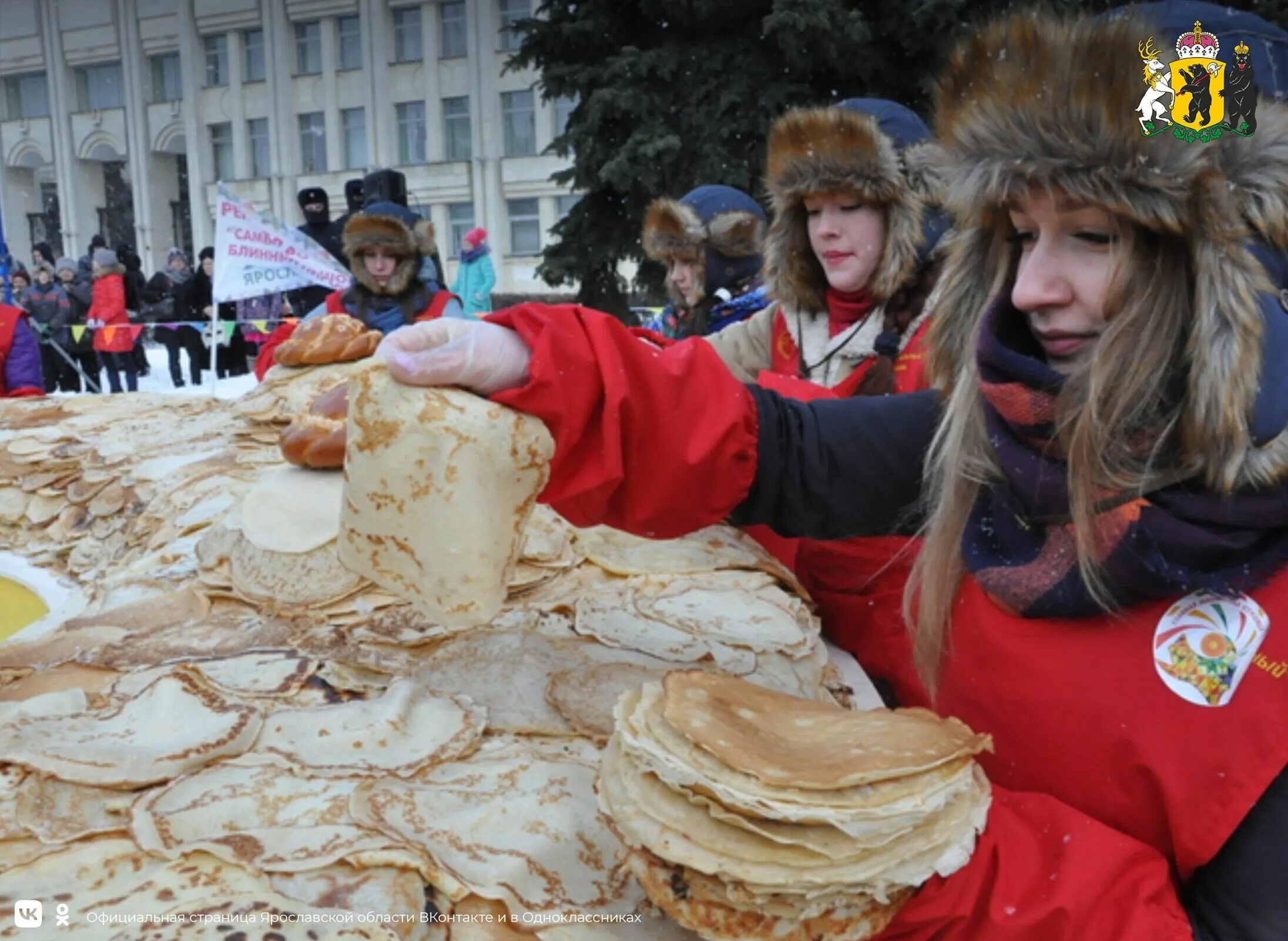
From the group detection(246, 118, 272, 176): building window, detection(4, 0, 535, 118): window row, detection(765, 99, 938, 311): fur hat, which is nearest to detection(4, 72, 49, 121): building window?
detection(4, 0, 535, 118): window row

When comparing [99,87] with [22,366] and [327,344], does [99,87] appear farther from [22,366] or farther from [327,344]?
[327,344]

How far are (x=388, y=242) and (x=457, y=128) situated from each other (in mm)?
22416

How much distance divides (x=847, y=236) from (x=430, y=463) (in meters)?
1.66

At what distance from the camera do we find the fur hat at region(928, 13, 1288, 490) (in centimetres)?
102

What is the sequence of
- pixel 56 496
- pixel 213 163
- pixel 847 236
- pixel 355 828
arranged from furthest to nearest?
1. pixel 213 163
2. pixel 56 496
3. pixel 847 236
4. pixel 355 828

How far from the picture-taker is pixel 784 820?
0.94m

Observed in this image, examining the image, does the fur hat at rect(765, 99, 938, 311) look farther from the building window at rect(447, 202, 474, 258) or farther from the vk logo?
the building window at rect(447, 202, 474, 258)

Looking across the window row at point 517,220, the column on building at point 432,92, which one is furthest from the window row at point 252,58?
the window row at point 517,220

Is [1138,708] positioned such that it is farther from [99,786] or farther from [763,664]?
[99,786]

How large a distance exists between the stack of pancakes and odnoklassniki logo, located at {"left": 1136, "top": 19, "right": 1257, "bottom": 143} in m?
0.68

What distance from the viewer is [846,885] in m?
0.95

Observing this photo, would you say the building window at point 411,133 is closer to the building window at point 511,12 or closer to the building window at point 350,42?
the building window at point 350,42

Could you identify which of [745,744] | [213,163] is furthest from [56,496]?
[213,163]

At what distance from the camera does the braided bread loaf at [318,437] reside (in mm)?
2379
